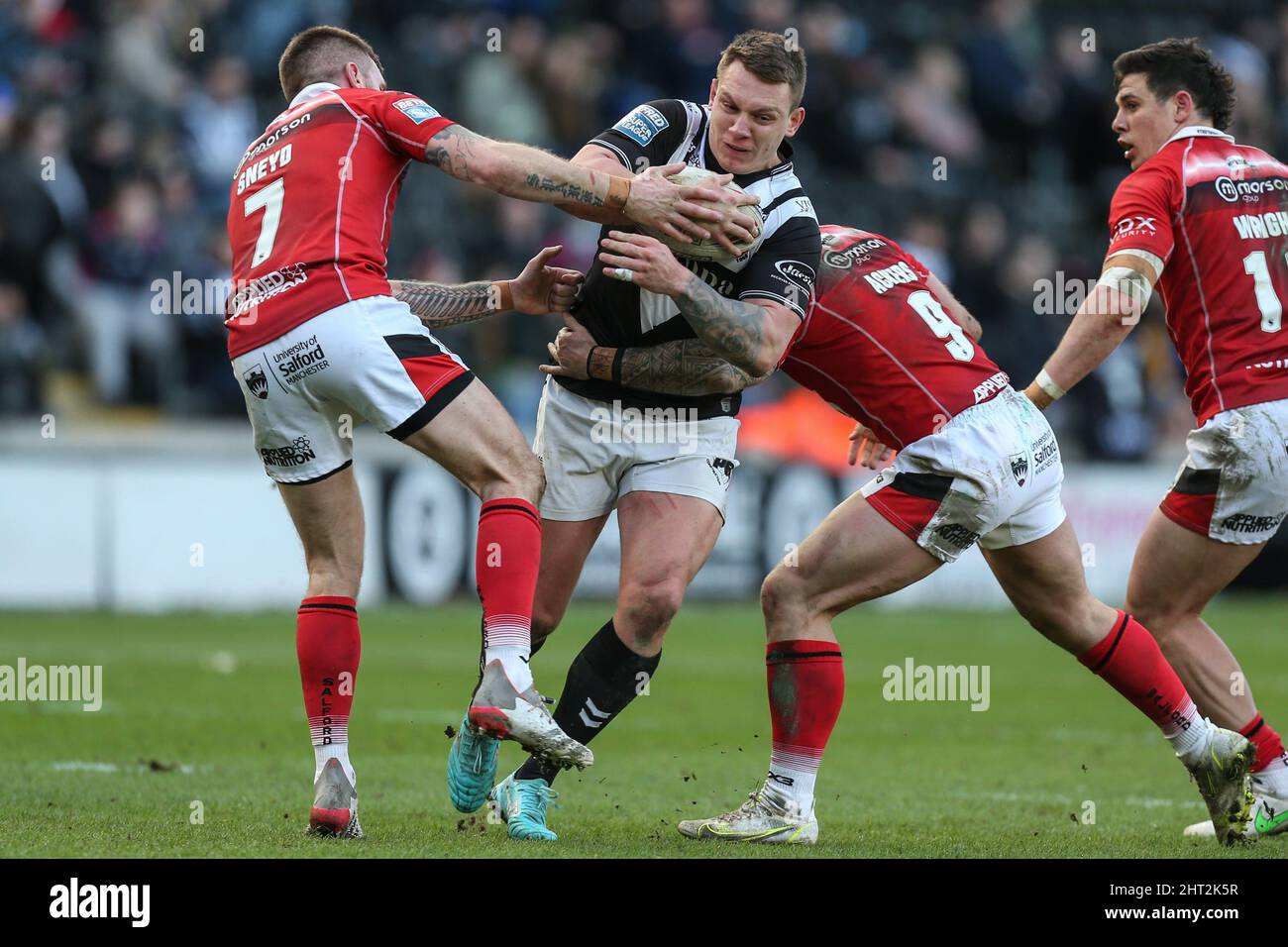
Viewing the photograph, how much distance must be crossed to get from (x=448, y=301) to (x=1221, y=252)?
289 cm

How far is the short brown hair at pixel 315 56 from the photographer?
622 centimetres

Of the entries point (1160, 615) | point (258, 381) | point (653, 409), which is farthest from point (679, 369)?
point (1160, 615)

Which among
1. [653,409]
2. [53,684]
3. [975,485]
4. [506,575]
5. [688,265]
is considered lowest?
[53,684]

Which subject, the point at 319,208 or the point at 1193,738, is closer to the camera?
the point at 319,208

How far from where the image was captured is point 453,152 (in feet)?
18.7

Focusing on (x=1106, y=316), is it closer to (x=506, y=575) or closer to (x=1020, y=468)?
(x=1020, y=468)

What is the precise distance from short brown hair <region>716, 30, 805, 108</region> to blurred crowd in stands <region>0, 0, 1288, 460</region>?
298 inches

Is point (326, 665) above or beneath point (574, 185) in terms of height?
beneath

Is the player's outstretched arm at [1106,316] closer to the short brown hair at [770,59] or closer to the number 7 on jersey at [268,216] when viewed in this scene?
the short brown hair at [770,59]

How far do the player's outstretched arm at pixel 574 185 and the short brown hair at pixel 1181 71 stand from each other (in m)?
1.93

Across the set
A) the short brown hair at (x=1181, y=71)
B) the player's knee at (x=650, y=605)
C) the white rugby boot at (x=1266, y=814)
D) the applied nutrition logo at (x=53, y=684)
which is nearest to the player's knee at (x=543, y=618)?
the player's knee at (x=650, y=605)

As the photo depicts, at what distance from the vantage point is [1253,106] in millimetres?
20406
